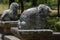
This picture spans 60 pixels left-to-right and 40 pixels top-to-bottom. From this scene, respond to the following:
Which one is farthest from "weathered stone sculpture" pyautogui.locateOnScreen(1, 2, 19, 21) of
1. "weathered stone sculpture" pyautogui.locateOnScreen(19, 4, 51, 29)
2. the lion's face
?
"weathered stone sculpture" pyautogui.locateOnScreen(19, 4, 51, 29)

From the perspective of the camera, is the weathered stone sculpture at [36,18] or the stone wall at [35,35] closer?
the stone wall at [35,35]

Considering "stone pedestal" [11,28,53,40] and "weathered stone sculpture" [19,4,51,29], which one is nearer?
"stone pedestal" [11,28,53,40]

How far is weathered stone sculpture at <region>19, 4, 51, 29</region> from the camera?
7308mm

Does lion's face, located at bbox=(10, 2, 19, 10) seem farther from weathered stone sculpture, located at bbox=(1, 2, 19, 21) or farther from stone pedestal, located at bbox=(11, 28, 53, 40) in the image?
stone pedestal, located at bbox=(11, 28, 53, 40)

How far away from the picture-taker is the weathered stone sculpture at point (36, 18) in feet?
24.0

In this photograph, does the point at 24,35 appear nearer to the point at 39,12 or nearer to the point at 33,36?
the point at 33,36

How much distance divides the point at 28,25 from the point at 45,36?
2.28ft

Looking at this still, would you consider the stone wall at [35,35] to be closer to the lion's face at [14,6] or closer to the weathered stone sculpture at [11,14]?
the lion's face at [14,6]

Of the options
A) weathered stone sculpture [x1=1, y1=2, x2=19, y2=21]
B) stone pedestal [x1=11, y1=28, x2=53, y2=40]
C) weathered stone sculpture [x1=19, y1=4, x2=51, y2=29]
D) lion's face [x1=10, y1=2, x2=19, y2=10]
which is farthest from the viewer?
weathered stone sculpture [x1=1, y1=2, x2=19, y2=21]

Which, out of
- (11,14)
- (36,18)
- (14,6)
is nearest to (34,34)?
(36,18)

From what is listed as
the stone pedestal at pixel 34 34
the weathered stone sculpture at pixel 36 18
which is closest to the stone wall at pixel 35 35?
the stone pedestal at pixel 34 34

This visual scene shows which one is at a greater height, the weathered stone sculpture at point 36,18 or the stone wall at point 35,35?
the weathered stone sculpture at point 36,18

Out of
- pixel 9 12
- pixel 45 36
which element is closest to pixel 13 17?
pixel 9 12

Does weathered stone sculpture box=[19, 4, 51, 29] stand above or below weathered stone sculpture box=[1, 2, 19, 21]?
above
